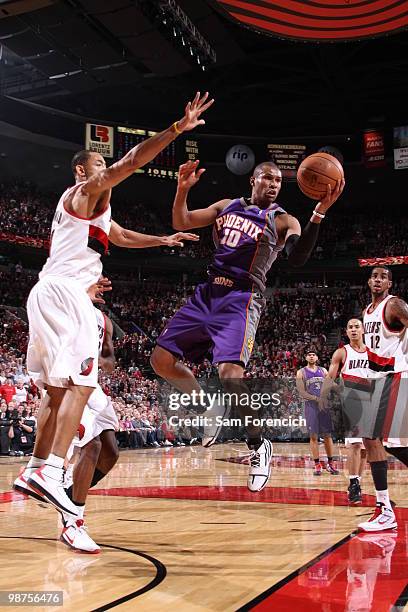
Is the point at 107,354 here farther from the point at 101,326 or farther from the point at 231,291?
the point at 231,291

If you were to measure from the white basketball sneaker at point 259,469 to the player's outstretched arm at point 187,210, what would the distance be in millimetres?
1730

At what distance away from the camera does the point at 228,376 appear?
190 inches

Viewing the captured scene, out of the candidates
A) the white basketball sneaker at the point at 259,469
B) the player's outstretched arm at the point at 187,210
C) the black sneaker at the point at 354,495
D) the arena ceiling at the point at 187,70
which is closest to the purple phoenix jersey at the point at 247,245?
the player's outstretched arm at the point at 187,210

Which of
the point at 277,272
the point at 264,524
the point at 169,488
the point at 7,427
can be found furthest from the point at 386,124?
the point at 264,524

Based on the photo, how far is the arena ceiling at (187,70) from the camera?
1680cm

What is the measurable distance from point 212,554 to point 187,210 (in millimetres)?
2585

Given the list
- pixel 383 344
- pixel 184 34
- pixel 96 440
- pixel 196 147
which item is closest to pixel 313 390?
pixel 383 344

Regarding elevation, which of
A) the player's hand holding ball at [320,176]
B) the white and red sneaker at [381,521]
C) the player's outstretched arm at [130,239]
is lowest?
the white and red sneaker at [381,521]

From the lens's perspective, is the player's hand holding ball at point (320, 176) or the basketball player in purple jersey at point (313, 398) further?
the basketball player in purple jersey at point (313, 398)

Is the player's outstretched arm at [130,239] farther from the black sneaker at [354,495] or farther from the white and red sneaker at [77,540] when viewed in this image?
the black sneaker at [354,495]

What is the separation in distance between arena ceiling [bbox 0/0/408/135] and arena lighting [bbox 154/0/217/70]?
124 mm

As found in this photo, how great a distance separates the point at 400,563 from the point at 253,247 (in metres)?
2.42

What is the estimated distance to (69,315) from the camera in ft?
12.7

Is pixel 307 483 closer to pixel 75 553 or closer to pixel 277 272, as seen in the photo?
pixel 75 553
